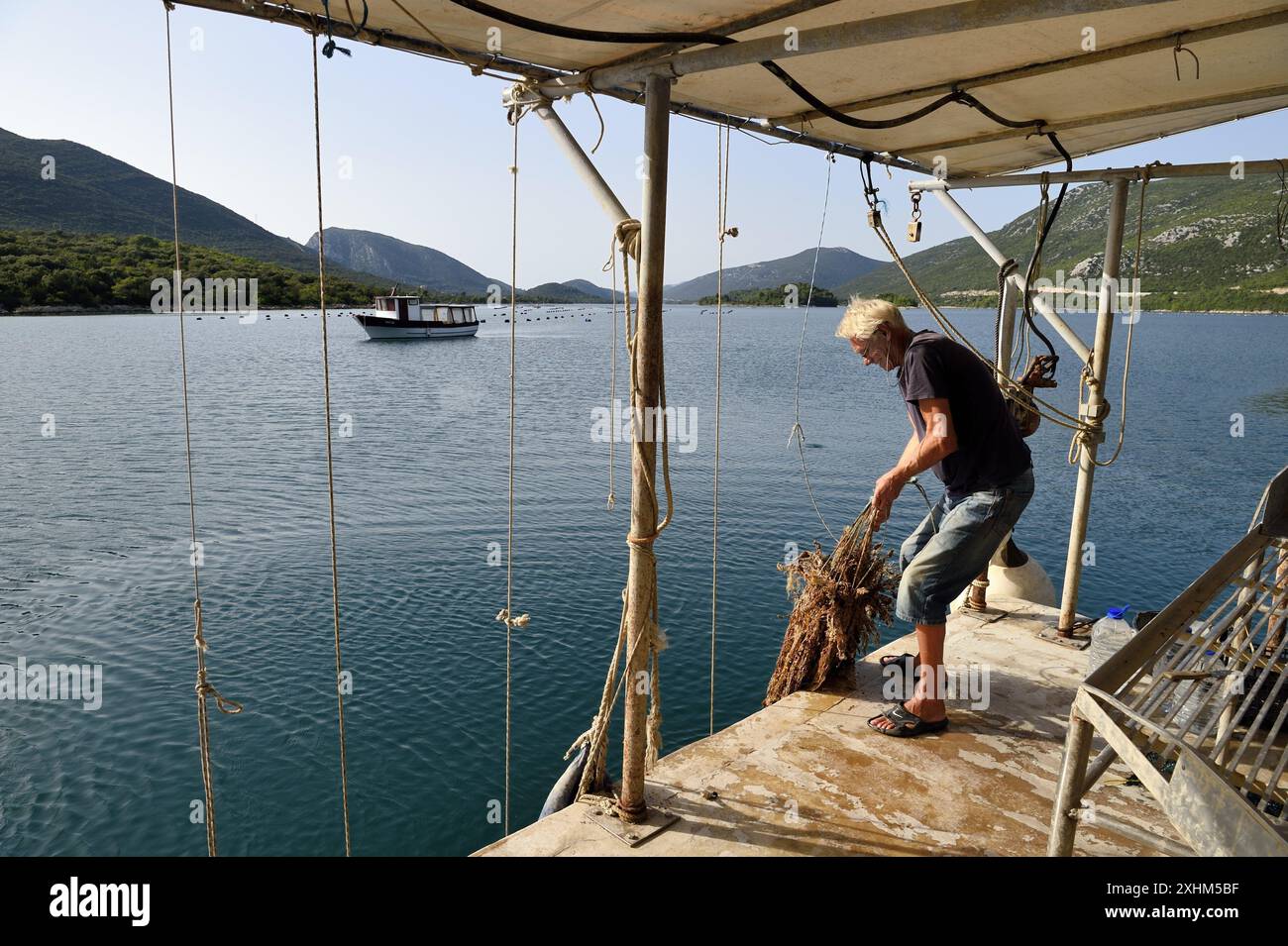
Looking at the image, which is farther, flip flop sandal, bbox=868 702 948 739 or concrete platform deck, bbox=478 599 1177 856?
flip flop sandal, bbox=868 702 948 739

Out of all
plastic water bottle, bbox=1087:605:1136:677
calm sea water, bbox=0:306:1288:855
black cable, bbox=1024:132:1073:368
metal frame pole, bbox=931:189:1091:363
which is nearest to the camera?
plastic water bottle, bbox=1087:605:1136:677

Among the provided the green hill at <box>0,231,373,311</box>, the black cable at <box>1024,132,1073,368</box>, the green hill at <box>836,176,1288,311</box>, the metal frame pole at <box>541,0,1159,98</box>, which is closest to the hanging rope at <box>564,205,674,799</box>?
the metal frame pole at <box>541,0,1159,98</box>

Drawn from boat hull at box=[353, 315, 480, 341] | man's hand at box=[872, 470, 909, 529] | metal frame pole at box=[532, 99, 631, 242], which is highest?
boat hull at box=[353, 315, 480, 341]

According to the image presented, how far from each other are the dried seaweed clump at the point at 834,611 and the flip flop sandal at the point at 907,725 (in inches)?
21.5

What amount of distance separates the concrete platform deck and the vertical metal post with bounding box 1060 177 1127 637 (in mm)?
1156

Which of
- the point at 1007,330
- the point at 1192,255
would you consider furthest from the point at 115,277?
the point at 1192,255

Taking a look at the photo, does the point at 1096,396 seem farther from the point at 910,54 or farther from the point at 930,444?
the point at 910,54

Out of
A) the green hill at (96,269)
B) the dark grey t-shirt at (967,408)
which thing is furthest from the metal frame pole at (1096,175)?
the green hill at (96,269)

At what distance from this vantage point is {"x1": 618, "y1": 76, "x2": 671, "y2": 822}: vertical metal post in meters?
3.43

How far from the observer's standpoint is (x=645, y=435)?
3.54 metres

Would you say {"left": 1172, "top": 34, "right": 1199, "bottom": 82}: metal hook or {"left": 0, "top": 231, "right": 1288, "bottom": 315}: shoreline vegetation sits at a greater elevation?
{"left": 0, "top": 231, "right": 1288, "bottom": 315}: shoreline vegetation

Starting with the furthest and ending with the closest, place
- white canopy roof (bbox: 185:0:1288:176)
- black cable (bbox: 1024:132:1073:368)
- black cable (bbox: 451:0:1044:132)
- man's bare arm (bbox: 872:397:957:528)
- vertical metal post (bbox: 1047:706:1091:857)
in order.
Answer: black cable (bbox: 1024:132:1073:368) → man's bare arm (bbox: 872:397:957:528) → white canopy roof (bbox: 185:0:1288:176) → black cable (bbox: 451:0:1044:132) → vertical metal post (bbox: 1047:706:1091:857)

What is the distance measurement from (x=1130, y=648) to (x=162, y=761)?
10164mm

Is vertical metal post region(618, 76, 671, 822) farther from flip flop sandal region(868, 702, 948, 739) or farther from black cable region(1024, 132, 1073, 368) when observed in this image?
black cable region(1024, 132, 1073, 368)
